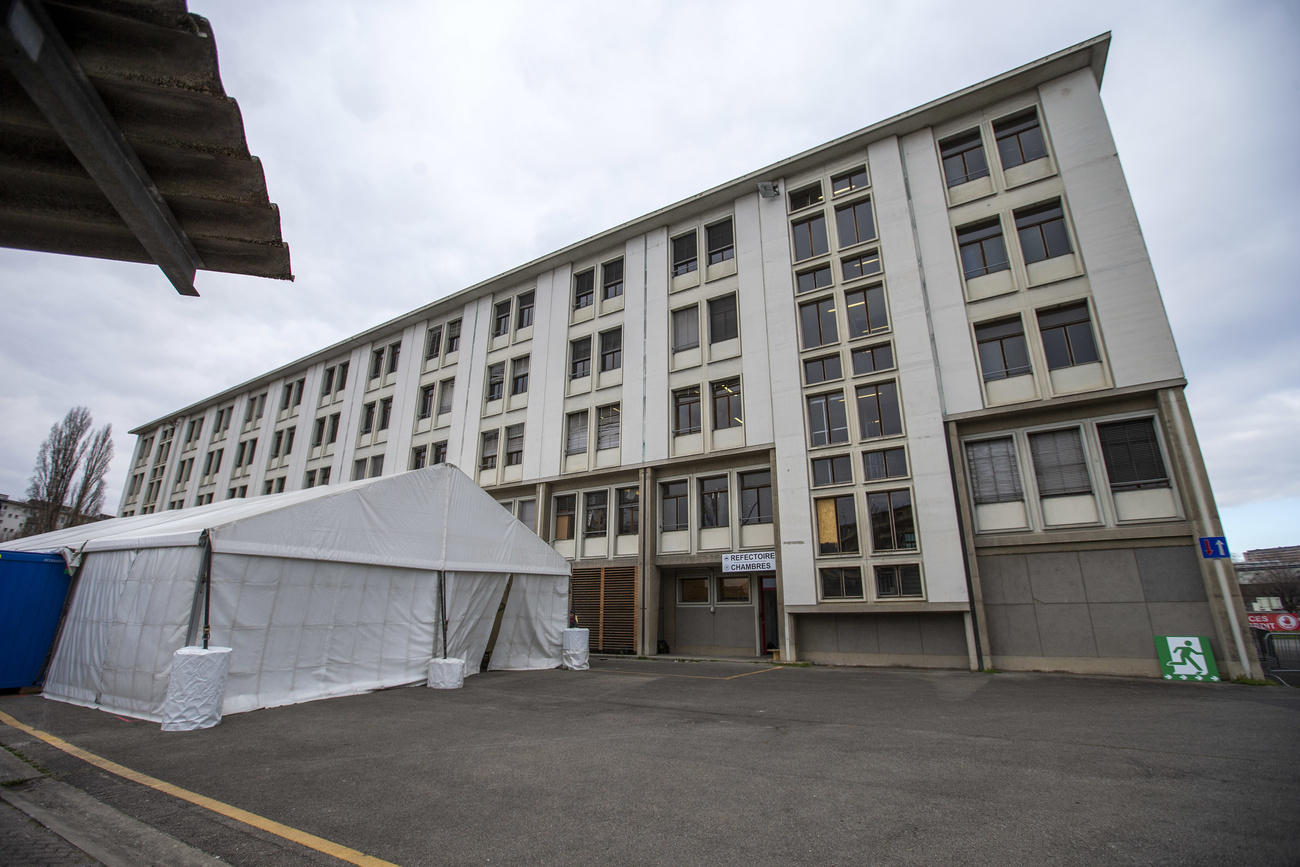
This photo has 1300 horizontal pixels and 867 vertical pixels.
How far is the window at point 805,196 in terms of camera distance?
2105 centimetres

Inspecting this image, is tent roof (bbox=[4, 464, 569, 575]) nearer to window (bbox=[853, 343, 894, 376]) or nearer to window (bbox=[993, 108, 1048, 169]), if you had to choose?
window (bbox=[853, 343, 894, 376])

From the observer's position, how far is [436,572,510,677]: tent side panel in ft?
41.4

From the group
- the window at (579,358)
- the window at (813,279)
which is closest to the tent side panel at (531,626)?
the window at (579,358)

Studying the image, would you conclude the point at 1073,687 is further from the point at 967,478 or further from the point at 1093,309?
the point at 1093,309

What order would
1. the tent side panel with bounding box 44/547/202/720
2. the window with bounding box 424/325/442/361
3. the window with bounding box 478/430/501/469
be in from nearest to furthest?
the tent side panel with bounding box 44/547/202/720 < the window with bounding box 478/430/501/469 < the window with bounding box 424/325/442/361

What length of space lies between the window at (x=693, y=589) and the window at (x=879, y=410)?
7485mm

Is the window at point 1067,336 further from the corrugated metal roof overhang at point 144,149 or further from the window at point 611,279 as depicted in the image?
the corrugated metal roof overhang at point 144,149

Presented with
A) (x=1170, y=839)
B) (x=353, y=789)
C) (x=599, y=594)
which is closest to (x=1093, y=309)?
(x=1170, y=839)

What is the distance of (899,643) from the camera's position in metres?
16.5

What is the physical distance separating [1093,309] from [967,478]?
5418 mm

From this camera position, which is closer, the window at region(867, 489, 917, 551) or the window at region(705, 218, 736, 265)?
the window at region(867, 489, 917, 551)

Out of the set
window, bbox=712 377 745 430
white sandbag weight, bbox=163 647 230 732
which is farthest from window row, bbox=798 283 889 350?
white sandbag weight, bbox=163 647 230 732

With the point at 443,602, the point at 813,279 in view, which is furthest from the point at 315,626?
the point at 813,279

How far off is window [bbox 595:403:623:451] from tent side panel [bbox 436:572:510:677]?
9527 millimetres
